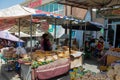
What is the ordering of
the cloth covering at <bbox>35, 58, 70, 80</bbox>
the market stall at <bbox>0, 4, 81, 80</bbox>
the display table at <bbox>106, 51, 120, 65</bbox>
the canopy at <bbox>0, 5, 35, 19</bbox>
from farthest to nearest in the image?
the display table at <bbox>106, 51, 120, 65</bbox> → the cloth covering at <bbox>35, 58, 70, 80</bbox> → the market stall at <bbox>0, 4, 81, 80</bbox> → the canopy at <bbox>0, 5, 35, 19</bbox>

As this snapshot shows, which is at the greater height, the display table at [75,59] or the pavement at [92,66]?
the display table at [75,59]

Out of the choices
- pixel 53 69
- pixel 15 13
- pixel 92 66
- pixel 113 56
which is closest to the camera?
pixel 15 13

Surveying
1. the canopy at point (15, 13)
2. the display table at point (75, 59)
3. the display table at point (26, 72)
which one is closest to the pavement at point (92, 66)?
the display table at point (75, 59)

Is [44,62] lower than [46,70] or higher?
higher

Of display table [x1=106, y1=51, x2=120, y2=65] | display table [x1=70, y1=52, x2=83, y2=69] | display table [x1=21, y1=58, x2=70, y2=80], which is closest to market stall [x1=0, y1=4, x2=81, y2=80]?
display table [x1=21, y1=58, x2=70, y2=80]

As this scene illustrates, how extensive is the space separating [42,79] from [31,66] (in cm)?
68

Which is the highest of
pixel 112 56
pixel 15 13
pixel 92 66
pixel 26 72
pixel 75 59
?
pixel 15 13

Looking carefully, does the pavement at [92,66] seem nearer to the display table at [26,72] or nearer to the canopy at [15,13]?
the display table at [26,72]

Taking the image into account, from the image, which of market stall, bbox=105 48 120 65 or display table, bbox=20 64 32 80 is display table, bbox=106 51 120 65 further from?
display table, bbox=20 64 32 80

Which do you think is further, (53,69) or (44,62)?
(53,69)

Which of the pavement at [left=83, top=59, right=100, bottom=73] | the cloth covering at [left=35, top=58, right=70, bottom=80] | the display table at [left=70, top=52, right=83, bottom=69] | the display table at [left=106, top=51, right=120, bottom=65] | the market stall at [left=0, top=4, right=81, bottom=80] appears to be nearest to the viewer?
the market stall at [left=0, top=4, right=81, bottom=80]

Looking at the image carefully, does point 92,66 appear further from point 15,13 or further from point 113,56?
point 15,13

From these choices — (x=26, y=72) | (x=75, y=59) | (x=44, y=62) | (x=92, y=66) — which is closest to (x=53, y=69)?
(x=44, y=62)

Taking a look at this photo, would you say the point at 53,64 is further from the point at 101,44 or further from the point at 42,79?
the point at 101,44
